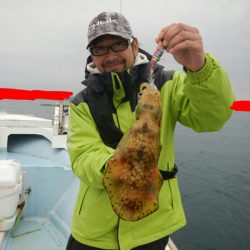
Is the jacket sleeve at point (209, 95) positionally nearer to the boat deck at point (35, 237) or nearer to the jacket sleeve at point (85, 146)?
the jacket sleeve at point (85, 146)

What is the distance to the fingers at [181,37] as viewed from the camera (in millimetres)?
2049

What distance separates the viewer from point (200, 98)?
233 centimetres

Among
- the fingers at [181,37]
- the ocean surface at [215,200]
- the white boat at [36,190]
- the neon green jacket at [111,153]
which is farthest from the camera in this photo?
the ocean surface at [215,200]

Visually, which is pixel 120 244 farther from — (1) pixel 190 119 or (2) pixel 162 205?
(1) pixel 190 119

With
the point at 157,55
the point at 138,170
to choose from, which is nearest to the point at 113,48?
the point at 157,55

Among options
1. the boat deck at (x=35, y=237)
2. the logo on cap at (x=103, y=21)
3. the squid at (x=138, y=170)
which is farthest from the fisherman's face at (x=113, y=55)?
the boat deck at (x=35, y=237)

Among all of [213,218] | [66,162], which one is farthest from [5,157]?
[213,218]

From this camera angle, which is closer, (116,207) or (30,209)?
(116,207)

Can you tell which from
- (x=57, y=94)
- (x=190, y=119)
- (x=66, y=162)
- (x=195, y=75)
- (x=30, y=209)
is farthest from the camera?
(x=57, y=94)

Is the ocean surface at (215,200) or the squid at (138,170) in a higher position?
the squid at (138,170)

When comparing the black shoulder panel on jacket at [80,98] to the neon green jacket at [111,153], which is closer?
the neon green jacket at [111,153]

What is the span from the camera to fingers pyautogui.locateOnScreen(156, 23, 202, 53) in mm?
2049

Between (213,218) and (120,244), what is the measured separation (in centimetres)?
1318

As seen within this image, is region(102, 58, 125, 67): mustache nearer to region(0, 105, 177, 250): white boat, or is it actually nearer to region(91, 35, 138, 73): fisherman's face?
region(91, 35, 138, 73): fisherman's face
